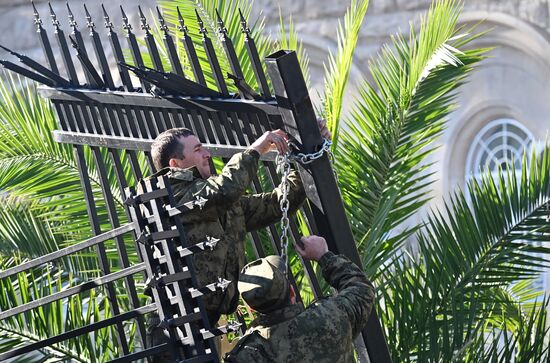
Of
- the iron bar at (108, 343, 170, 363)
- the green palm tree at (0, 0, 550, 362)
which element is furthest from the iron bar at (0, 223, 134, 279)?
the green palm tree at (0, 0, 550, 362)

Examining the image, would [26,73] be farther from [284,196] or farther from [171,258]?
[284,196]

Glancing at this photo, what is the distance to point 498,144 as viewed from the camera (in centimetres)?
1266

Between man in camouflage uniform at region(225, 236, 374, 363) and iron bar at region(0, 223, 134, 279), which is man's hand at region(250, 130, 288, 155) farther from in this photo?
iron bar at region(0, 223, 134, 279)

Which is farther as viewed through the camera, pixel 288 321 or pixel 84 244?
pixel 84 244

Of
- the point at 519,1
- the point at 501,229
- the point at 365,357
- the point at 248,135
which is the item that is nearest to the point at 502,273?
the point at 501,229

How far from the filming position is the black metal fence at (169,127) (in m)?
4.47

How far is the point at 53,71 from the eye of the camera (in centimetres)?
517

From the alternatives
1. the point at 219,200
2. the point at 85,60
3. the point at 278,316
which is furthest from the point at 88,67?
the point at 278,316

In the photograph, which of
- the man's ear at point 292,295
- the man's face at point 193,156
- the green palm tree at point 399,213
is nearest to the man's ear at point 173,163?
the man's face at point 193,156

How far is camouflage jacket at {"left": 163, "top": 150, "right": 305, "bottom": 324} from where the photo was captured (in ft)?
15.0

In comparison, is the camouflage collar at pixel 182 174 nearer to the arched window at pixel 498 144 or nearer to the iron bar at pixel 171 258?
the iron bar at pixel 171 258

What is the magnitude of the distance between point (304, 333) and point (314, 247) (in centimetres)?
35

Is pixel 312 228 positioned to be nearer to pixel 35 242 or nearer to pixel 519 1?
pixel 35 242

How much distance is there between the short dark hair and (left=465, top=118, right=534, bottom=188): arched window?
7.72 metres
